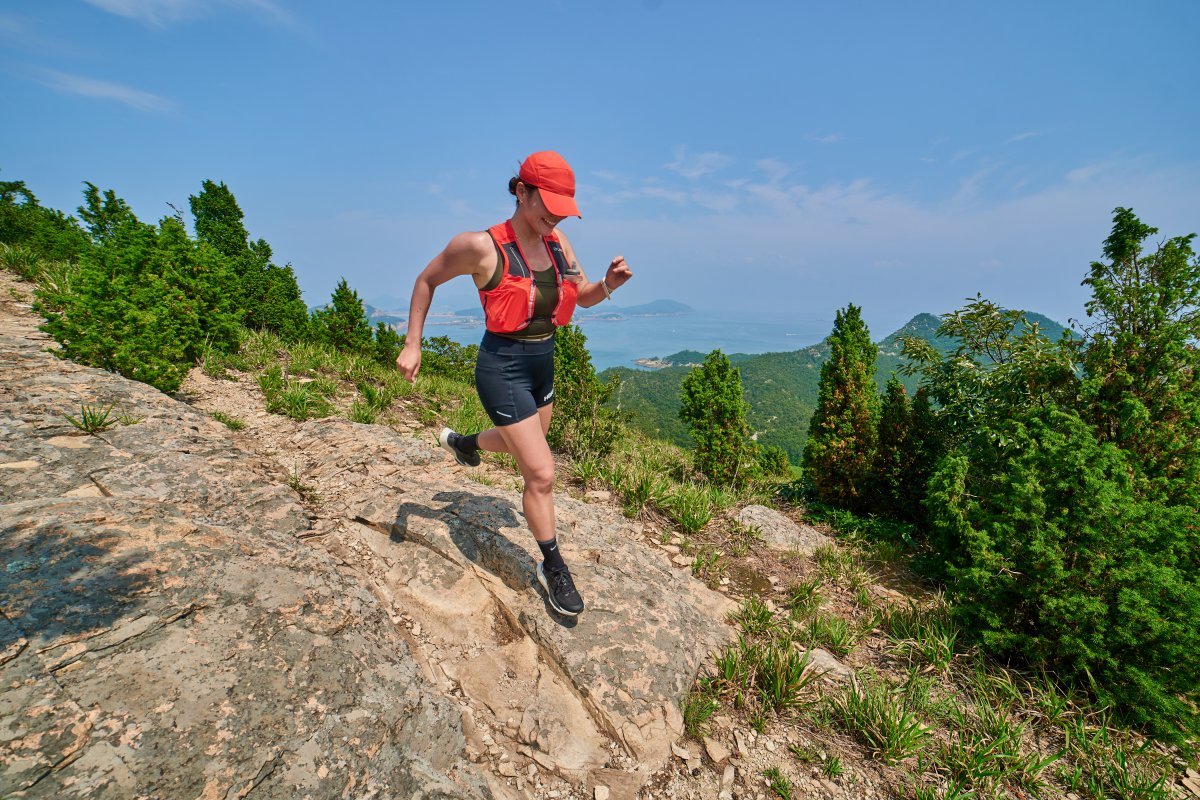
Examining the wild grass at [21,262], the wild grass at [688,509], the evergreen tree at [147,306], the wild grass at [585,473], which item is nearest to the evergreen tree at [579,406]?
the wild grass at [585,473]

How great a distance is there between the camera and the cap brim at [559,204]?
101 inches

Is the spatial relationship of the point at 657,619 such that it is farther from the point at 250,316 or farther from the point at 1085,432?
the point at 250,316

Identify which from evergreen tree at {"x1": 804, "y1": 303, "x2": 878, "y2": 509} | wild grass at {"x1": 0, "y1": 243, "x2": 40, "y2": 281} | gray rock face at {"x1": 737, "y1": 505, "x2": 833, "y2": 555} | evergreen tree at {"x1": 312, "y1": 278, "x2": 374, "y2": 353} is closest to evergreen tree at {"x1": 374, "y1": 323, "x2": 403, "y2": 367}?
evergreen tree at {"x1": 312, "y1": 278, "x2": 374, "y2": 353}

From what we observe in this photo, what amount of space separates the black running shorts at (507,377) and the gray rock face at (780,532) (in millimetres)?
3621

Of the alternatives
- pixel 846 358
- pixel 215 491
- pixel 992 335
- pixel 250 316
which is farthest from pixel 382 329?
pixel 992 335

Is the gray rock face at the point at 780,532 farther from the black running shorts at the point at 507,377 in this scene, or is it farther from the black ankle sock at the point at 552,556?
the black running shorts at the point at 507,377

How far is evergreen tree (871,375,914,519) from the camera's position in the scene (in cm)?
691

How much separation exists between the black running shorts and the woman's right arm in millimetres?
369

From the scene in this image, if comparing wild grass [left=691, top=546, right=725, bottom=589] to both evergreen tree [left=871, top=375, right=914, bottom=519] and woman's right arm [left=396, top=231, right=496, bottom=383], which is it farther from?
evergreen tree [left=871, top=375, right=914, bottom=519]

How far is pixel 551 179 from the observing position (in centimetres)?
258

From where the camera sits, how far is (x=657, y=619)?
3.29 m

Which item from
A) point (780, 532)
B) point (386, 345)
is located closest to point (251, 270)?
point (386, 345)

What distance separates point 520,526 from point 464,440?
865 millimetres

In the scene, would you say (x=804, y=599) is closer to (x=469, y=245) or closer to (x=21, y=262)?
(x=469, y=245)
